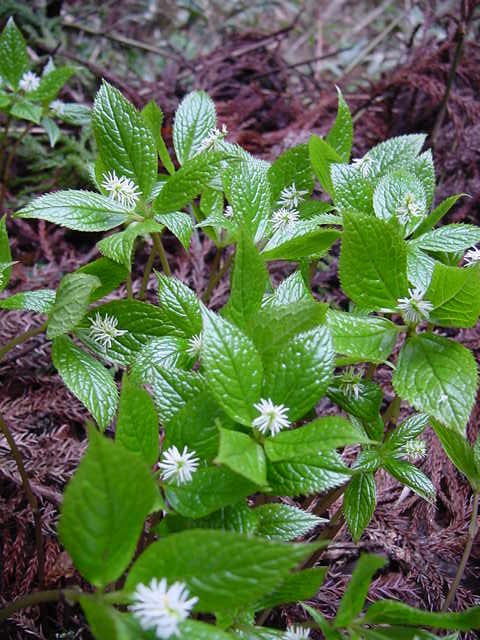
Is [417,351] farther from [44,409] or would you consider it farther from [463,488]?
[44,409]

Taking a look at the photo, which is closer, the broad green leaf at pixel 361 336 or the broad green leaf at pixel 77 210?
the broad green leaf at pixel 361 336

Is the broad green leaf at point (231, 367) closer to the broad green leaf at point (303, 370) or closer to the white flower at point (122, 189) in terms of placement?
the broad green leaf at point (303, 370)

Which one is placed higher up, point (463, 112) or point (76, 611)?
point (463, 112)

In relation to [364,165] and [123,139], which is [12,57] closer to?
[123,139]

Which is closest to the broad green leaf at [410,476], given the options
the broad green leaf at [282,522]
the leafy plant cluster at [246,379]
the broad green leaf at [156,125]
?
the leafy plant cluster at [246,379]

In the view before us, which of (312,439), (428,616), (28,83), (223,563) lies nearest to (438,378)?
(312,439)

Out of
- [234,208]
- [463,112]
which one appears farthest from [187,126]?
[463,112]

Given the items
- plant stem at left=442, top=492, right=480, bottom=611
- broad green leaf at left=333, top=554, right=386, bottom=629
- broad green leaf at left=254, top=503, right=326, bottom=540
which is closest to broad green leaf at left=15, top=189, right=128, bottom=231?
broad green leaf at left=254, top=503, right=326, bottom=540
